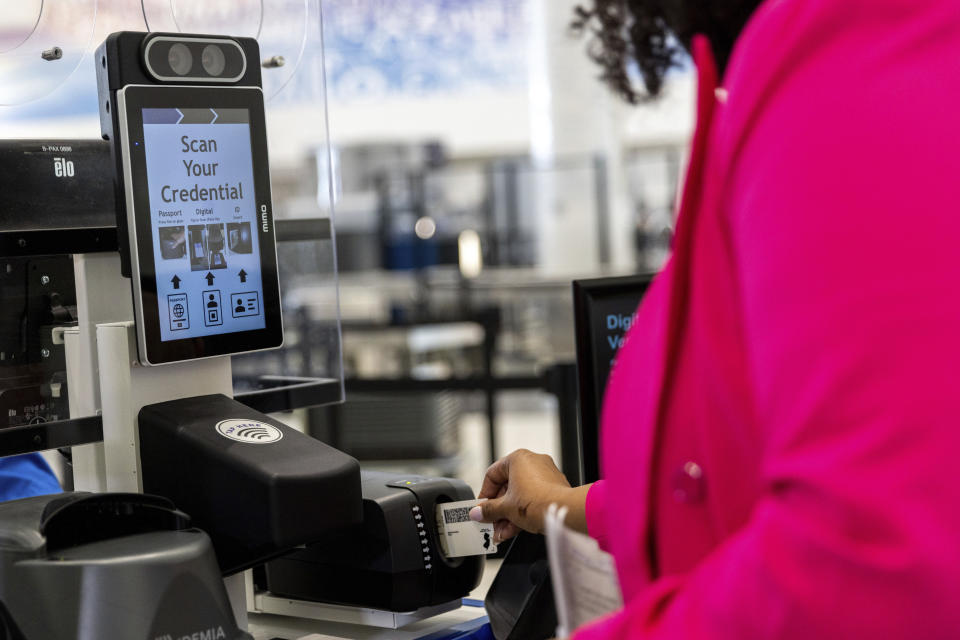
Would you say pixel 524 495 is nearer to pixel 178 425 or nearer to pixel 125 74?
pixel 178 425

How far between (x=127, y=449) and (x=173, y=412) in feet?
0.23

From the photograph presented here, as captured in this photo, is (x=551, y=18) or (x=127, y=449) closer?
(x=127, y=449)

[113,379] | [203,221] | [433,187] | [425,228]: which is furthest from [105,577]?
[433,187]

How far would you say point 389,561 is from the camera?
1171 mm

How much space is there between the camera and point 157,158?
3.58 ft

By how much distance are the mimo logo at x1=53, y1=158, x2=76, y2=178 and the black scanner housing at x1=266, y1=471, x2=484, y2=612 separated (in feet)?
1.67

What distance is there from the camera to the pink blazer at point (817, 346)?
18.3 inches

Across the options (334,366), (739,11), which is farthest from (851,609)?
(334,366)

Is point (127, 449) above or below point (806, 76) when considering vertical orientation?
below

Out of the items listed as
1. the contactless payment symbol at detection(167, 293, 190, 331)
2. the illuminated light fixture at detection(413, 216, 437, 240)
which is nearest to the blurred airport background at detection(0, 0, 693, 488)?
the illuminated light fixture at detection(413, 216, 437, 240)

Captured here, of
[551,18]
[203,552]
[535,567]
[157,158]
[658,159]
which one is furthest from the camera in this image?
[658,159]

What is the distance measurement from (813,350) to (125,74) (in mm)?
820

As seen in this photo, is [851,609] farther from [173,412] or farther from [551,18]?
[551,18]

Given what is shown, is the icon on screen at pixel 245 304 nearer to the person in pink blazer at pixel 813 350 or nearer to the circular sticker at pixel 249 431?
the circular sticker at pixel 249 431
